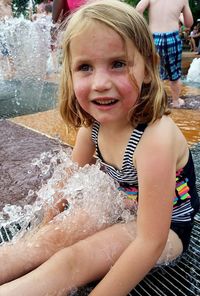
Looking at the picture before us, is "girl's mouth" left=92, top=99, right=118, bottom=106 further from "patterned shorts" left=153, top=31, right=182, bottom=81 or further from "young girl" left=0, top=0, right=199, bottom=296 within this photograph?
"patterned shorts" left=153, top=31, right=182, bottom=81

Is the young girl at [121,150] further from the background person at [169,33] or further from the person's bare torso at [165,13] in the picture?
the person's bare torso at [165,13]

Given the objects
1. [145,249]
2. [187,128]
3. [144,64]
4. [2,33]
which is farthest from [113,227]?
[2,33]

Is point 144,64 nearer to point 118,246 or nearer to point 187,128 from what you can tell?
point 118,246

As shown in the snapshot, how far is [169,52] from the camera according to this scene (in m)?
4.73

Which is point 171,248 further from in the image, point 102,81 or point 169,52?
point 169,52

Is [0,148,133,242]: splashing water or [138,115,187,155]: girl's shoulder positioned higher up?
[138,115,187,155]: girl's shoulder

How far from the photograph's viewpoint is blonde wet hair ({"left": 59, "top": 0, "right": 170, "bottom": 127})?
1.34 meters

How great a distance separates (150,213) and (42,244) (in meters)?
0.50

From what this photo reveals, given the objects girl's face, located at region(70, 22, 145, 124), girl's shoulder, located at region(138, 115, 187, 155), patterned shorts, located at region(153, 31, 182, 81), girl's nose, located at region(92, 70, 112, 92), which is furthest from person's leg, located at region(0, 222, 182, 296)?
patterned shorts, located at region(153, 31, 182, 81)

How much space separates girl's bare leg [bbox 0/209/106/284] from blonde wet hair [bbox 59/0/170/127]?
0.53 meters

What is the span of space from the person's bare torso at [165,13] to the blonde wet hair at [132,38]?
3.41 meters

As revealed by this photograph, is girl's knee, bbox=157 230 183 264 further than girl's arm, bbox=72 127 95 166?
No

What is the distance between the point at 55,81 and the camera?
21.3 feet

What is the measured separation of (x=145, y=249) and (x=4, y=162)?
185 centimetres
